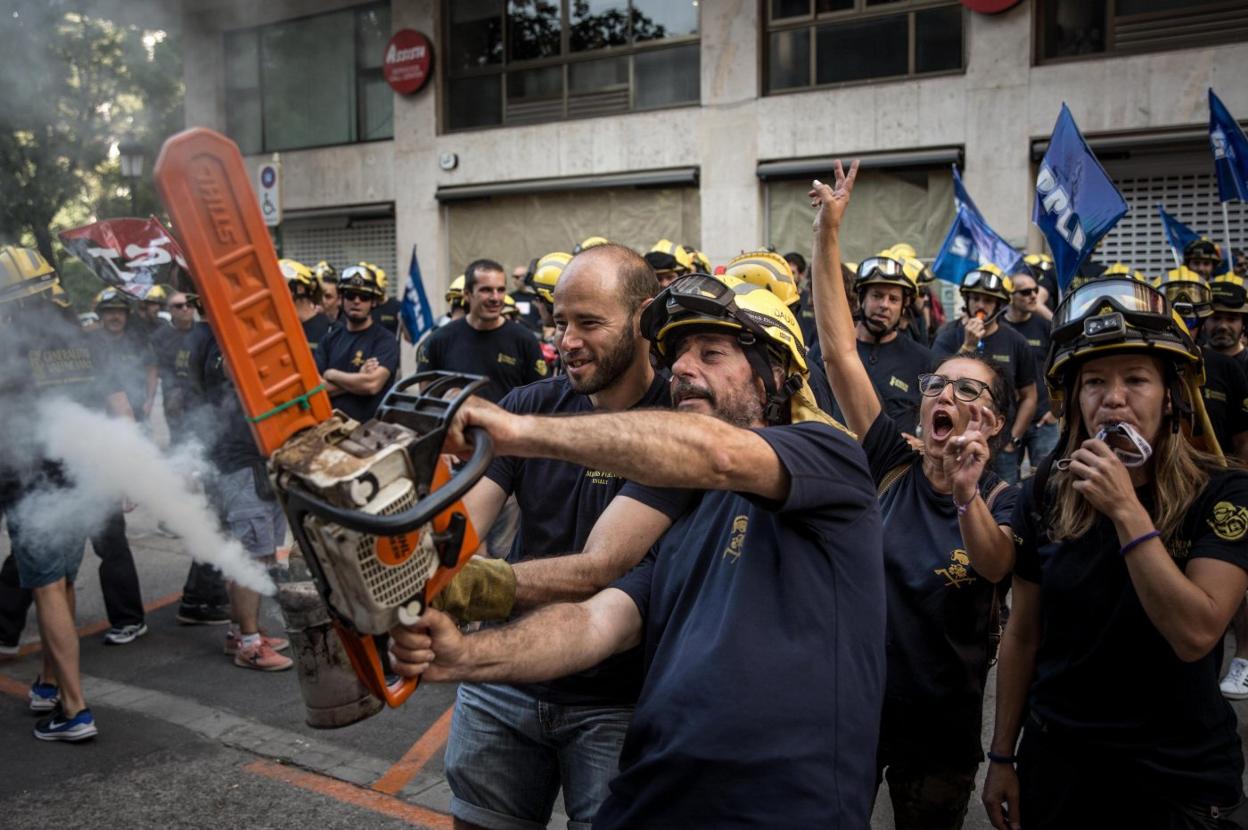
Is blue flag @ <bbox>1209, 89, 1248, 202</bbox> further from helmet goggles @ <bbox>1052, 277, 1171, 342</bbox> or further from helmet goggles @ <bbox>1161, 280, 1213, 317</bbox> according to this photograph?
helmet goggles @ <bbox>1052, 277, 1171, 342</bbox>

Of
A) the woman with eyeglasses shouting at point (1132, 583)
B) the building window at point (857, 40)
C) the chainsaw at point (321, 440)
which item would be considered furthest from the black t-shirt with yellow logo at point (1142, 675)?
the building window at point (857, 40)

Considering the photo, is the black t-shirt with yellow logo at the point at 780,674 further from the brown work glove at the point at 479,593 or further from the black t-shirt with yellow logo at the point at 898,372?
the black t-shirt with yellow logo at the point at 898,372

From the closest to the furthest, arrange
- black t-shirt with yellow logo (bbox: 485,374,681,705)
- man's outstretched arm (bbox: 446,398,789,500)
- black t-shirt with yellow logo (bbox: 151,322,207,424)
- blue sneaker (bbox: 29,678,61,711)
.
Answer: man's outstretched arm (bbox: 446,398,789,500) → black t-shirt with yellow logo (bbox: 485,374,681,705) → blue sneaker (bbox: 29,678,61,711) → black t-shirt with yellow logo (bbox: 151,322,207,424)

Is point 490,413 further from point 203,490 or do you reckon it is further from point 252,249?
Result: point 203,490

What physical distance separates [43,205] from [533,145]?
7816 millimetres

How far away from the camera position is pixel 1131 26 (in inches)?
500

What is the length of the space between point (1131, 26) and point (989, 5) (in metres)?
1.66

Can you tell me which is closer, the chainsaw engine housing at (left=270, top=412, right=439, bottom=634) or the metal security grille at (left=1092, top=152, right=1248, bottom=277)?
the chainsaw engine housing at (left=270, top=412, right=439, bottom=634)

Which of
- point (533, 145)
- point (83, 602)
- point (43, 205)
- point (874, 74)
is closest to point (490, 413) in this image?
point (83, 602)

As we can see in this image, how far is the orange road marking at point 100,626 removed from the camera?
6619 mm


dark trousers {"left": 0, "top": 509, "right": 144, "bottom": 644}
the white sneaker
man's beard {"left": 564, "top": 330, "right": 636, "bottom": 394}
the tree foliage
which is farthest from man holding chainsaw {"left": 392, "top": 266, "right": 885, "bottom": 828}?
the tree foliage

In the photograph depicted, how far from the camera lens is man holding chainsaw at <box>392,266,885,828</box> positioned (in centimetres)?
187

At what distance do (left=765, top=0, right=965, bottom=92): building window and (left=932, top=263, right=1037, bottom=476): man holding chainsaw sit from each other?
6.11 metres

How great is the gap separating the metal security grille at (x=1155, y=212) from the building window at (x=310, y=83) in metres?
11.4
